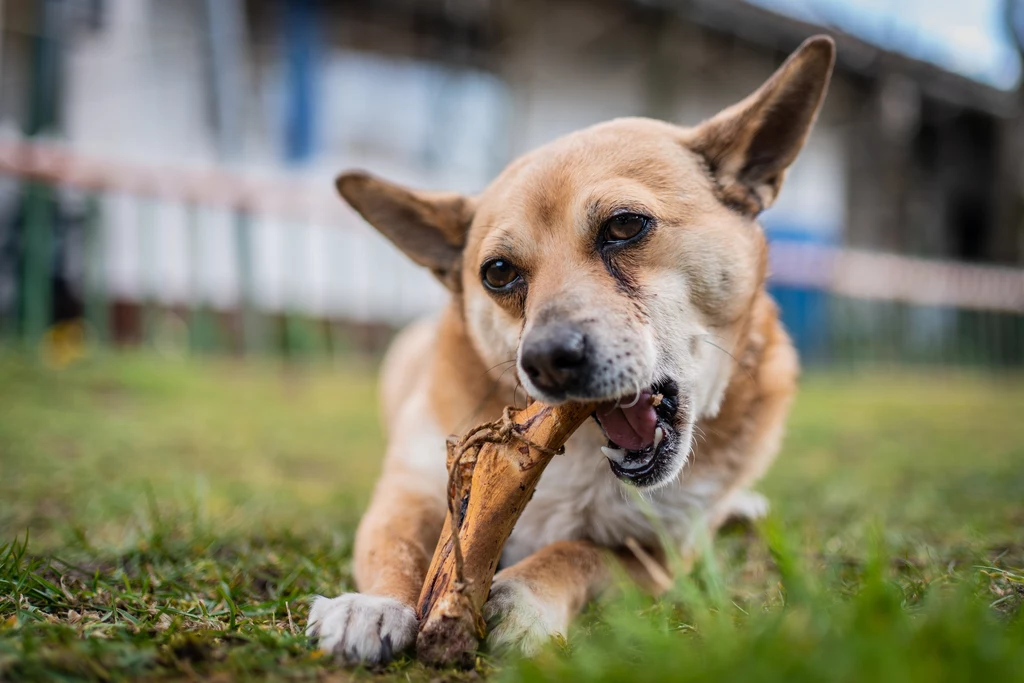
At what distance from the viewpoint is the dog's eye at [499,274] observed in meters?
2.36

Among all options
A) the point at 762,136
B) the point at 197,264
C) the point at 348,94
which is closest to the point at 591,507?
the point at 762,136

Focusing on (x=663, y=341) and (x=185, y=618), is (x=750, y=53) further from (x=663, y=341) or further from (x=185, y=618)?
(x=185, y=618)

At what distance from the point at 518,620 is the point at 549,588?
10.4 inches

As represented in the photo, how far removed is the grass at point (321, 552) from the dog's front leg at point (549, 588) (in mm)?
70

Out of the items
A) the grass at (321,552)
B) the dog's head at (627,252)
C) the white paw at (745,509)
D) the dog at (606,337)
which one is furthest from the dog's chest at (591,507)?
the white paw at (745,509)

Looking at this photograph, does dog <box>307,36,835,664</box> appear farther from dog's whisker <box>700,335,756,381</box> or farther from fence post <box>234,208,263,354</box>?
fence post <box>234,208,263,354</box>

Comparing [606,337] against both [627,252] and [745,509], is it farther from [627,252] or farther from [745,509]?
[745,509]

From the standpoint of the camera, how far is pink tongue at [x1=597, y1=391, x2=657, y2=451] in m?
2.06

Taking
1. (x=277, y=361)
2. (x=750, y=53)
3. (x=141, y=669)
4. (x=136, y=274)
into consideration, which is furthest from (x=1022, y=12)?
(x=141, y=669)

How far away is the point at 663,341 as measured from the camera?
213 cm

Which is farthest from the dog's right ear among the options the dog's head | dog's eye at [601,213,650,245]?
dog's eye at [601,213,650,245]

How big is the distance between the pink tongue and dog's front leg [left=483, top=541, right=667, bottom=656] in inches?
11.0

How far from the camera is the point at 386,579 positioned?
1.97 m

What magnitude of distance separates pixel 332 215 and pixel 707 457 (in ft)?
23.2
